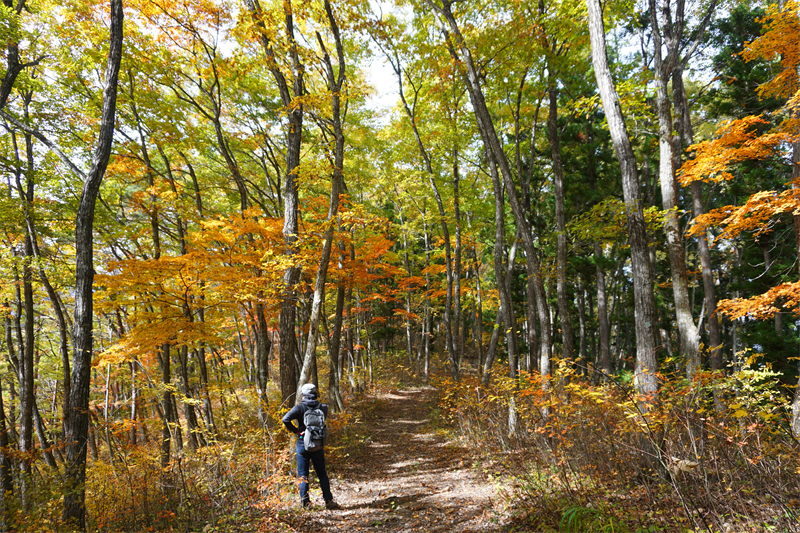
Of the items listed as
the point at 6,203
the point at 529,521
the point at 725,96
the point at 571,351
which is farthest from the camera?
the point at 725,96

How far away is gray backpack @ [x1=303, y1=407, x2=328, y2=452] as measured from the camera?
4574mm

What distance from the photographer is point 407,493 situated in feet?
17.3

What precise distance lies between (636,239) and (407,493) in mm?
5015

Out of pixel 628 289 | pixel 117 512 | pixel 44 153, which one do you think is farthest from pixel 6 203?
pixel 628 289

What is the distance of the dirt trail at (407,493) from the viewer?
418 cm

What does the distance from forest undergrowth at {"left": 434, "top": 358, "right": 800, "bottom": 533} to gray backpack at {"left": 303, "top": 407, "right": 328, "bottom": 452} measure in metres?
2.53

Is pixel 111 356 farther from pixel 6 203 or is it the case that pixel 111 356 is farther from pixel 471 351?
pixel 471 351

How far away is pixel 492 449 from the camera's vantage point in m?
6.43

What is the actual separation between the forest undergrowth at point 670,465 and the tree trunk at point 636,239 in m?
0.24

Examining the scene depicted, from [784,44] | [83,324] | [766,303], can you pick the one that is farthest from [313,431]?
[784,44]

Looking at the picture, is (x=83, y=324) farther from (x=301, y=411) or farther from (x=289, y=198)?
(x=289, y=198)

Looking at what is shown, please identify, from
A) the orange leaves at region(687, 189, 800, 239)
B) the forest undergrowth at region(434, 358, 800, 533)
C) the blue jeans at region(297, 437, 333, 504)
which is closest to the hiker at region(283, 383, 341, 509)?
the blue jeans at region(297, 437, 333, 504)

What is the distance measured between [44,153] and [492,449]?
1315 cm

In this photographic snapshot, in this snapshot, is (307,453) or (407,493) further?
(407,493)
